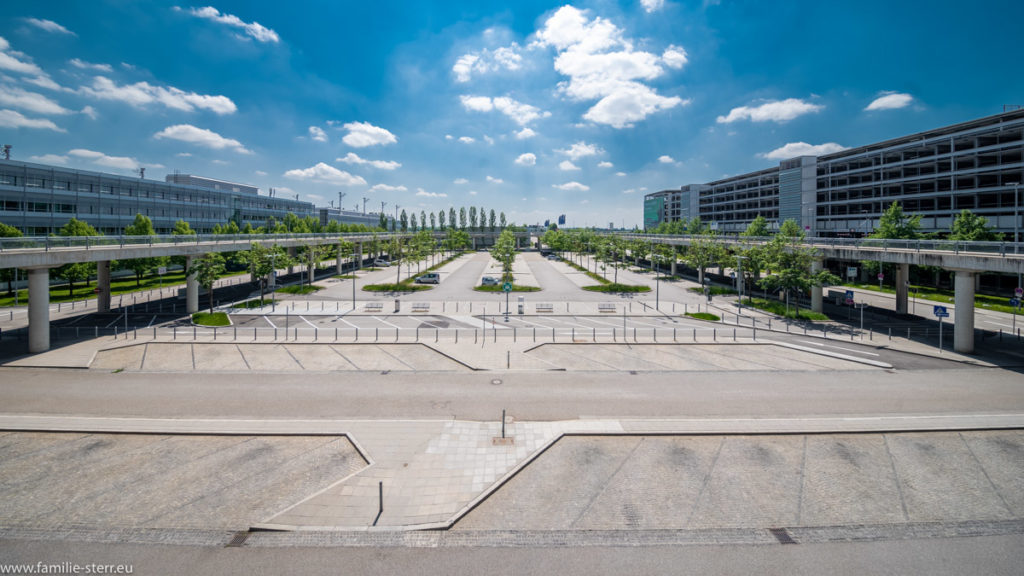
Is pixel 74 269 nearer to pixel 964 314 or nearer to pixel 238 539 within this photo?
pixel 238 539

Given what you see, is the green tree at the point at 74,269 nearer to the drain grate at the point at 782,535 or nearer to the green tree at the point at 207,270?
the green tree at the point at 207,270

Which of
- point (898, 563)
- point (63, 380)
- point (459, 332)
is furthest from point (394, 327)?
point (898, 563)

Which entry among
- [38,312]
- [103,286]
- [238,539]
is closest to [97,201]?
[103,286]

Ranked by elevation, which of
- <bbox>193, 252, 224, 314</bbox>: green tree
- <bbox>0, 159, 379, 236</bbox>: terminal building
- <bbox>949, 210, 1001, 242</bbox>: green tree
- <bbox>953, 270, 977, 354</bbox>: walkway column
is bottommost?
<bbox>953, 270, 977, 354</bbox>: walkway column

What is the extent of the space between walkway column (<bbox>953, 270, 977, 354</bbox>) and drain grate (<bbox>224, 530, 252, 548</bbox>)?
Result: 36.1m

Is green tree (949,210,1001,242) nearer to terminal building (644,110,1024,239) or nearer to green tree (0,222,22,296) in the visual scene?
terminal building (644,110,1024,239)

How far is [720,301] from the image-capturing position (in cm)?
4722

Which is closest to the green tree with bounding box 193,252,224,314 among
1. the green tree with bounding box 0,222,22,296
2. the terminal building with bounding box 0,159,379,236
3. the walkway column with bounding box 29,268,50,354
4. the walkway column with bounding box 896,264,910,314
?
the walkway column with bounding box 29,268,50,354

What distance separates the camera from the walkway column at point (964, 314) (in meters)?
26.4

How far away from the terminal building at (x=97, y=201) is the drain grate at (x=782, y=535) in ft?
270

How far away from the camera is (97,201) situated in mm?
66688

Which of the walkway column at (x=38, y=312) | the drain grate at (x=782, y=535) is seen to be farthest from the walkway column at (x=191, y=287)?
the drain grate at (x=782, y=535)

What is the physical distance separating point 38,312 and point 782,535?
3728cm

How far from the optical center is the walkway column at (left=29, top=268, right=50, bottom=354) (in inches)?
992
